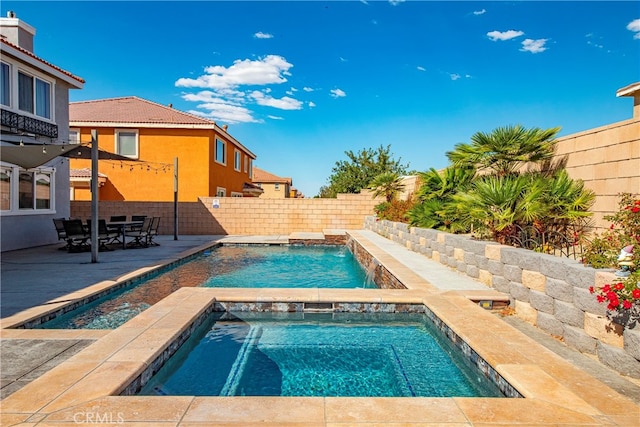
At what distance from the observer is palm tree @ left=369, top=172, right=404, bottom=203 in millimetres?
19047

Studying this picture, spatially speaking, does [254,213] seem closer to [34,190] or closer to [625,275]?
[34,190]

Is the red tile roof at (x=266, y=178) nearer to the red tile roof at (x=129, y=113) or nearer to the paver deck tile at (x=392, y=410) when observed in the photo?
the red tile roof at (x=129, y=113)

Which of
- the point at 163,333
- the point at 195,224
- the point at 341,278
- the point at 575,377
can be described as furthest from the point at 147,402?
the point at 195,224

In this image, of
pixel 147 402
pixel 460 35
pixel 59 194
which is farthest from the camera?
pixel 460 35

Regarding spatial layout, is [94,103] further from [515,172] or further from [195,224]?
[515,172]

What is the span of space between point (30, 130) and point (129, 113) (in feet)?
35.2

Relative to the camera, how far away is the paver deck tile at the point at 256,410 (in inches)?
103

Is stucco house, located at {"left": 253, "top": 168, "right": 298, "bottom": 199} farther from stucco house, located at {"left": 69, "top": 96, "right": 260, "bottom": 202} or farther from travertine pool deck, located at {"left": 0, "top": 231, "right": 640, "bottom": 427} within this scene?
travertine pool deck, located at {"left": 0, "top": 231, "right": 640, "bottom": 427}

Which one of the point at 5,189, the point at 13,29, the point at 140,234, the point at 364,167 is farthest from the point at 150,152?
the point at 364,167

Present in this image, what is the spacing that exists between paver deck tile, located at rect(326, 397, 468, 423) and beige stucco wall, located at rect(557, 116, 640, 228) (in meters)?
5.43

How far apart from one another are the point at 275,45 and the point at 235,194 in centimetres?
1115

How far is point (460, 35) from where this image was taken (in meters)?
19.2

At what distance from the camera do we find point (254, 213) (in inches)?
812

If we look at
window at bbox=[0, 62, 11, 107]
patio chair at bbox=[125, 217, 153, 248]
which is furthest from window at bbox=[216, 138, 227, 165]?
window at bbox=[0, 62, 11, 107]
